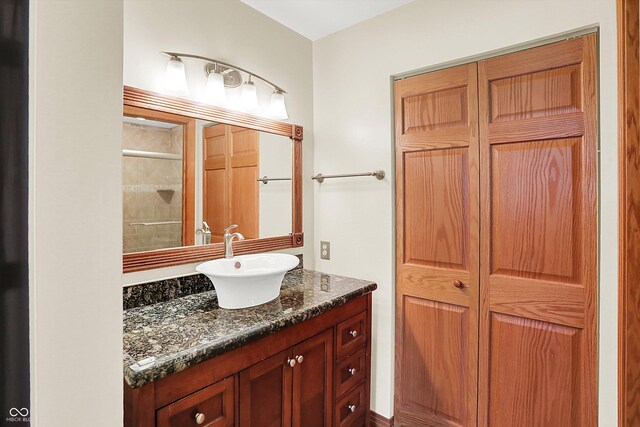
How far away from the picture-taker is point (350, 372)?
5.29ft

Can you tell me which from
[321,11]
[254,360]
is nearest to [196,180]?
[254,360]

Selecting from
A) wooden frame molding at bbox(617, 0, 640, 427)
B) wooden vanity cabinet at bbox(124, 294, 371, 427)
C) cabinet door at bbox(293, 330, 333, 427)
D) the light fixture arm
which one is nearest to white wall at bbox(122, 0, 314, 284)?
the light fixture arm

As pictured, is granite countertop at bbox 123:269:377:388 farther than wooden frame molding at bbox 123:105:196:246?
No

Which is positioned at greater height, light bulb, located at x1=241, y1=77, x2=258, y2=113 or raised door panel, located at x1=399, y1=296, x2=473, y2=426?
light bulb, located at x1=241, y1=77, x2=258, y2=113

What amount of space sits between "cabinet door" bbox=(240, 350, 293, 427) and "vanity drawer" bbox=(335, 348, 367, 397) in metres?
0.33

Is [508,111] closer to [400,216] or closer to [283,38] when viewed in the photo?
[400,216]

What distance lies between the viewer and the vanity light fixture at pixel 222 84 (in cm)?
149

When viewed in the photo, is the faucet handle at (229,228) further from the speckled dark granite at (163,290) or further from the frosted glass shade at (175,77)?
the frosted glass shade at (175,77)

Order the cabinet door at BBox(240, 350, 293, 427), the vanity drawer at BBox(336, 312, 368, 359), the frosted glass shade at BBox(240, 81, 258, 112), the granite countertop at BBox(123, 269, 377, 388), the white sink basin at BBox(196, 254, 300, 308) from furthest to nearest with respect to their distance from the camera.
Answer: the frosted glass shade at BBox(240, 81, 258, 112), the vanity drawer at BBox(336, 312, 368, 359), the white sink basin at BBox(196, 254, 300, 308), the cabinet door at BBox(240, 350, 293, 427), the granite countertop at BBox(123, 269, 377, 388)

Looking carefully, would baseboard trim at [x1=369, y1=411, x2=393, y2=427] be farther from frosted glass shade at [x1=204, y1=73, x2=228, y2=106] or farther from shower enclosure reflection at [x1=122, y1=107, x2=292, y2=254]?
frosted glass shade at [x1=204, y1=73, x2=228, y2=106]

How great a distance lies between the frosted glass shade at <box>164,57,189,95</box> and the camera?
1.47 metres

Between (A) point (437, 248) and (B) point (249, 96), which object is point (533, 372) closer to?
Result: (A) point (437, 248)

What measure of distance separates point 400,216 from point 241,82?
3.80ft

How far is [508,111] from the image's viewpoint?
157 centimetres
